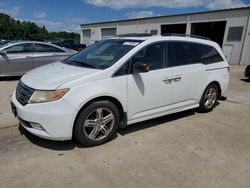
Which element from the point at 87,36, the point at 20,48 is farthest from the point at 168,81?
the point at 87,36

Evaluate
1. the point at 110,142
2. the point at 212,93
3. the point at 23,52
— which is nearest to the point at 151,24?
the point at 23,52

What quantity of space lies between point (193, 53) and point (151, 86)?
137cm

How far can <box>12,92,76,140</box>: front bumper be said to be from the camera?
115 inches

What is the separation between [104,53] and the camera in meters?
3.91

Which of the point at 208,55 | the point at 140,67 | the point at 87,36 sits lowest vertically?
the point at 140,67

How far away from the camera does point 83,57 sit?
406cm

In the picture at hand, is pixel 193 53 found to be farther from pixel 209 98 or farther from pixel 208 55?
pixel 209 98

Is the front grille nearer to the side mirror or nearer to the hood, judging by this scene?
the hood

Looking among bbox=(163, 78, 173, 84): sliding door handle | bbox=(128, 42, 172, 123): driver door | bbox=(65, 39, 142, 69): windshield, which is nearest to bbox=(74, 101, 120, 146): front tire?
bbox=(128, 42, 172, 123): driver door

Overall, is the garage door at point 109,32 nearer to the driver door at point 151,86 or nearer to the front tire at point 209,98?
the front tire at point 209,98

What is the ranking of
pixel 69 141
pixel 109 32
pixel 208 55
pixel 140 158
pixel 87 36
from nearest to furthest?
pixel 140 158, pixel 69 141, pixel 208 55, pixel 109 32, pixel 87 36

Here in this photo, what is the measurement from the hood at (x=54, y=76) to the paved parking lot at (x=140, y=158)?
0.93m

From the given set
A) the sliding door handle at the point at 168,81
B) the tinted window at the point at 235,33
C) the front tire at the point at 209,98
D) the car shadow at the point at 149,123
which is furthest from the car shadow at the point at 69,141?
the tinted window at the point at 235,33

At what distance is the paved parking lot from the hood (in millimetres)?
925
